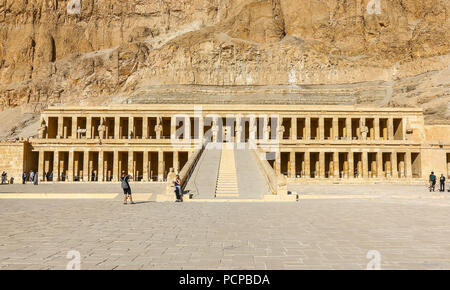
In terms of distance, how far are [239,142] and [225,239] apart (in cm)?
3644

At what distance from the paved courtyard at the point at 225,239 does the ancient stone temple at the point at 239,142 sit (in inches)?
870

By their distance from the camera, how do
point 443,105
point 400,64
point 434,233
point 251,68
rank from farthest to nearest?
1. point 251,68
2. point 400,64
3. point 443,105
4. point 434,233

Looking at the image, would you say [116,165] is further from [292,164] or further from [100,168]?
[292,164]

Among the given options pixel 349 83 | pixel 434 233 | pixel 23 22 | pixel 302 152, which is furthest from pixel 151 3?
pixel 434 233

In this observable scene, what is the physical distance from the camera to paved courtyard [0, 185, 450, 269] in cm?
577

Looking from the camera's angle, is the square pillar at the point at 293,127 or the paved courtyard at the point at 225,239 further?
the square pillar at the point at 293,127

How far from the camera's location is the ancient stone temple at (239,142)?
40.2 m

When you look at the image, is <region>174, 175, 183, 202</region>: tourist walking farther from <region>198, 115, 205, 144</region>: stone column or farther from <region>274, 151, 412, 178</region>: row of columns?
<region>198, 115, 205, 144</region>: stone column

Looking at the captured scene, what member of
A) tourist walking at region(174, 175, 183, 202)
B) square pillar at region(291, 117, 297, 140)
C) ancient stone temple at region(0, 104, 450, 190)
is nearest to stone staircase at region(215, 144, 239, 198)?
tourist walking at region(174, 175, 183, 202)

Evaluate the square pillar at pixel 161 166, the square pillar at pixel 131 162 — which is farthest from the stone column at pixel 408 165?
the square pillar at pixel 131 162

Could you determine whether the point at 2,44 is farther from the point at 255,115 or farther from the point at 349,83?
the point at 349,83

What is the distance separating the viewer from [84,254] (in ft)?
20.5

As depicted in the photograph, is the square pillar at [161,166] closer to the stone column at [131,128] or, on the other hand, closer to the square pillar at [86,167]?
the stone column at [131,128]

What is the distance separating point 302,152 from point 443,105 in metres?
25.8
